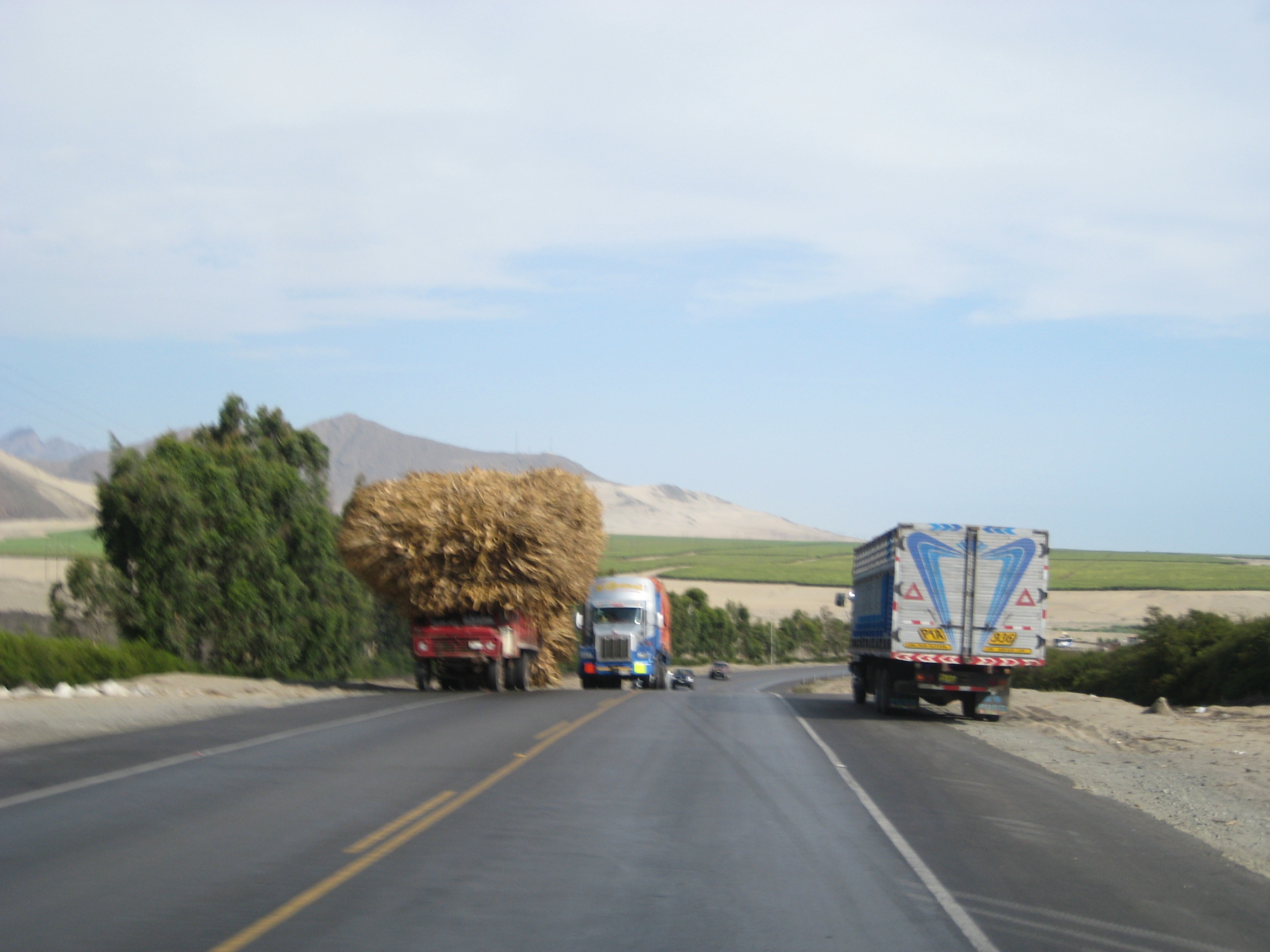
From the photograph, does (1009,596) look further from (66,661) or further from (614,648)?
(66,661)

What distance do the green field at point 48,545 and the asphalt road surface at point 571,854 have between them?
262ft

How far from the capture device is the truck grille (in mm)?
36406

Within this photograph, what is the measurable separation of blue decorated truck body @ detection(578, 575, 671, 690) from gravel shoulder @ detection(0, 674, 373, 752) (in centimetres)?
986

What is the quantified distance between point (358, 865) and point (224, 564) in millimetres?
28185

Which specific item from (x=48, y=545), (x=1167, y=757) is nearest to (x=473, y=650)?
(x=1167, y=757)

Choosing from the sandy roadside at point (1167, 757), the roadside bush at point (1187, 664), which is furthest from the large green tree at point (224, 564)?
the roadside bush at point (1187, 664)

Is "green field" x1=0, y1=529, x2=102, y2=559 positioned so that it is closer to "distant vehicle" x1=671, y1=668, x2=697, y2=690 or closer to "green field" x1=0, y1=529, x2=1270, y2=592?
"green field" x1=0, y1=529, x2=1270, y2=592

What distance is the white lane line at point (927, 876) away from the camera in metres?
6.75

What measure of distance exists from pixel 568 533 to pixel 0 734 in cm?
1575

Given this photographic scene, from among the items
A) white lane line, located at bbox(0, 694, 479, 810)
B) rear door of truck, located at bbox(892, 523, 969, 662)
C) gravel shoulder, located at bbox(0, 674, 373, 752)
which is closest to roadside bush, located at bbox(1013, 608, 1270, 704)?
rear door of truck, located at bbox(892, 523, 969, 662)

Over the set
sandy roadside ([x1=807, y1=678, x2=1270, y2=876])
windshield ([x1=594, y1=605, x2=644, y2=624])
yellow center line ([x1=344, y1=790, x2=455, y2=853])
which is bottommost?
sandy roadside ([x1=807, y1=678, x2=1270, y2=876])

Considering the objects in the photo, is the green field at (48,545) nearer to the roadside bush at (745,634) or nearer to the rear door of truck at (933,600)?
the roadside bush at (745,634)

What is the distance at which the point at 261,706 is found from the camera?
2103cm

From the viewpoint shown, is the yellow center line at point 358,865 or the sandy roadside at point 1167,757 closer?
the yellow center line at point 358,865
